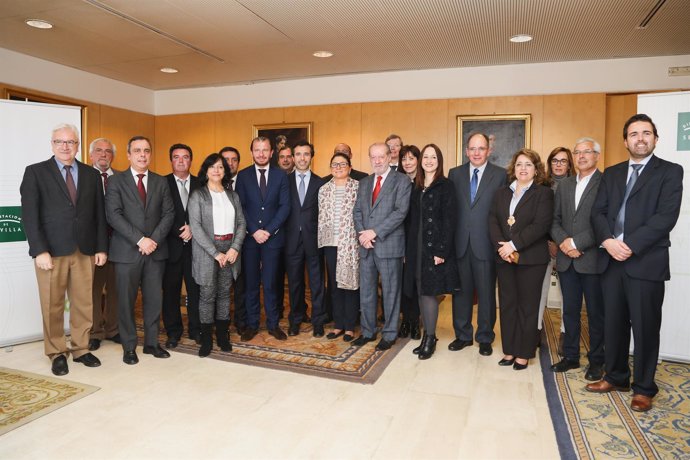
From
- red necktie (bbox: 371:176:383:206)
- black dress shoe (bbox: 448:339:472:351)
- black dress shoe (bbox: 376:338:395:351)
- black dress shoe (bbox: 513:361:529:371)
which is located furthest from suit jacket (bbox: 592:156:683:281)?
black dress shoe (bbox: 376:338:395:351)

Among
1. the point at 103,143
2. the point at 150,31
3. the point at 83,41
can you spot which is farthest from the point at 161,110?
the point at 103,143

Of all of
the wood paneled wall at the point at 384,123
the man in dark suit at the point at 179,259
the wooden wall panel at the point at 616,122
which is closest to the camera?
the man in dark suit at the point at 179,259

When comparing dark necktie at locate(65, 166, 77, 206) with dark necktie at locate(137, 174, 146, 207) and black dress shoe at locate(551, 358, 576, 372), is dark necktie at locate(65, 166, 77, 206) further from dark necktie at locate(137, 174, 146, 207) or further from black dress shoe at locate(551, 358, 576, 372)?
black dress shoe at locate(551, 358, 576, 372)

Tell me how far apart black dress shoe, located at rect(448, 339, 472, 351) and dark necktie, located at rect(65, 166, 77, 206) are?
322 cm

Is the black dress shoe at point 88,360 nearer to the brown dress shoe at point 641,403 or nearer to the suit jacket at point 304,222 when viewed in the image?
the suit jacket at point 304,222

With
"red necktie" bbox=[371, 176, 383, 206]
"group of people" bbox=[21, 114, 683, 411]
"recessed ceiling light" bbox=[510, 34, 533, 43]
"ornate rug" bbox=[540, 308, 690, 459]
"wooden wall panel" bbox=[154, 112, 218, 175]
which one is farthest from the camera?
"wooden wall panel" bbox=[154, 112, 218, 175]

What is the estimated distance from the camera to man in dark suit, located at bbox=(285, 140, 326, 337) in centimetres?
475

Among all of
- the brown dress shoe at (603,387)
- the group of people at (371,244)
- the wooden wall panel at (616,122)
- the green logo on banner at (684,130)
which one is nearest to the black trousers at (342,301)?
the group of people at (371,244)

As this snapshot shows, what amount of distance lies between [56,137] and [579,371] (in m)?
4.28

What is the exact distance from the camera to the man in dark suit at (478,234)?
416cm

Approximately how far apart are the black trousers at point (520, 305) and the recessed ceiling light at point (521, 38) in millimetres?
2973

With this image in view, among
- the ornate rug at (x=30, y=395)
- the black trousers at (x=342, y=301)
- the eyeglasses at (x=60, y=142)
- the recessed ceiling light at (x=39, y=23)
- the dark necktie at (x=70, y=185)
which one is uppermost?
the recessed ceiling light at (x=39, y=23)

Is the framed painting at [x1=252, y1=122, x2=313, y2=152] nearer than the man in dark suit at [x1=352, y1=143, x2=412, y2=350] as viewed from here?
No

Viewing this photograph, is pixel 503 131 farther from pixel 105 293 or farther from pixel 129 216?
pixel 105 293
